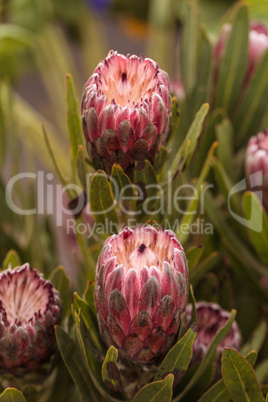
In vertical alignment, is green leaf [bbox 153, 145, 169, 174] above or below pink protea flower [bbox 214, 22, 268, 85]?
below

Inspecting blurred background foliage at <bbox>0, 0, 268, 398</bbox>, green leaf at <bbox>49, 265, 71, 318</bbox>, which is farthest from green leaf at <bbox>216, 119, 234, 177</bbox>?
green leaf at <bbox>49, 265, 71, 318</bbox>

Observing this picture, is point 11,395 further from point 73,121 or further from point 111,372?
point 73,121

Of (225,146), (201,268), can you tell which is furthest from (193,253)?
(225,146)

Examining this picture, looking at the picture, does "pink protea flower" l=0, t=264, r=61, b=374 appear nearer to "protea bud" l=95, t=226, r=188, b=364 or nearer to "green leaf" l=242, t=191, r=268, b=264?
"protea bud" l=95, t=226, r=188, b=364

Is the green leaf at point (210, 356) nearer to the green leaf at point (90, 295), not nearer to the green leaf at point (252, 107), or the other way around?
the green leaf at point (90, 295)

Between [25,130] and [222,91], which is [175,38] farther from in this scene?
[222,91]
